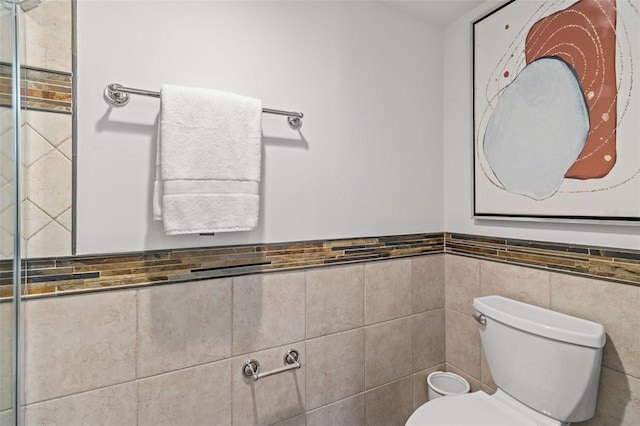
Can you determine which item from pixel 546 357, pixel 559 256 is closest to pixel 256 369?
pixel 546 357

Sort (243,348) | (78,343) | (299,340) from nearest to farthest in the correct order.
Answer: (78,343) < (243,348) < (299,340)

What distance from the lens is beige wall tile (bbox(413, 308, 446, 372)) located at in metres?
1.62

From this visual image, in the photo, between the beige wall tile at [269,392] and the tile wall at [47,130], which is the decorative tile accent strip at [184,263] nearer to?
the tile wall at [47,130]

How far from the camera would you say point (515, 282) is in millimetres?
1400

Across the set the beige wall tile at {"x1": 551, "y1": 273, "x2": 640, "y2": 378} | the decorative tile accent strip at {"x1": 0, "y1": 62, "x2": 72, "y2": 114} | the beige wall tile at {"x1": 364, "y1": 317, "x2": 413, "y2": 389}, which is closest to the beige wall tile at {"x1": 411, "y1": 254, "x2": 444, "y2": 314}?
the beige wall tile at {"x1": 364, "y1": 317, "x2": 413, "y2": 389}

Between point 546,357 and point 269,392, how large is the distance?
1.00 metres

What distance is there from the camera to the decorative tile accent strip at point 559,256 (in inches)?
42.4

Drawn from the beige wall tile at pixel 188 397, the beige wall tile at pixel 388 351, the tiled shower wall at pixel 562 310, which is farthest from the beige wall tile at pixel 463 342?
the beige wall tile at pixel 188 397

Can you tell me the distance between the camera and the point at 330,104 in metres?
1.39

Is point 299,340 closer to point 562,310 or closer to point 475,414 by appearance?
point 475,414

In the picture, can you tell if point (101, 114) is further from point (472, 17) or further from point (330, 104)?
point (472, 17)

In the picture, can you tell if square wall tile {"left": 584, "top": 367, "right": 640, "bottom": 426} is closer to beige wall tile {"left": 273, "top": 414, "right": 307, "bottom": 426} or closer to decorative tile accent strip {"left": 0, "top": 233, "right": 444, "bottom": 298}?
decorative tile accent strip {"left": 0, "top": 233, "right": 444, "bottom": 298}

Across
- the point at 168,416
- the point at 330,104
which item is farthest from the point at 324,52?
the point at 168,416

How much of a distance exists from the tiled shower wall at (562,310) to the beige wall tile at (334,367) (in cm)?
55
